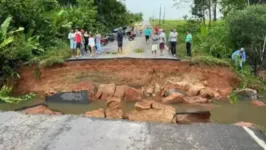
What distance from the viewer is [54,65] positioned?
71.1 feet

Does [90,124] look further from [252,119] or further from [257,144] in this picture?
[252,119]

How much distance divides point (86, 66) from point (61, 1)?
13.7 m

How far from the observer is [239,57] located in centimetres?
2194

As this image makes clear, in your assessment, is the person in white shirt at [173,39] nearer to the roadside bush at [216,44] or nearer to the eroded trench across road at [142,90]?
the eroded trench across road at [142,90]

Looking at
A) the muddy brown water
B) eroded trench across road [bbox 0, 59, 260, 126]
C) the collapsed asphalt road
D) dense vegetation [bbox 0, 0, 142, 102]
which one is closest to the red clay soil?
eroded trench across road [bbox 0, 59, 260, 126]

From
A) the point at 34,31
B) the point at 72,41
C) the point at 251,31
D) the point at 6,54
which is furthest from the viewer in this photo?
the point at 34,31

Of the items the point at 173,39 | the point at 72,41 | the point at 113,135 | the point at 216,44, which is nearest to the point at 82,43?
the point at 72,41

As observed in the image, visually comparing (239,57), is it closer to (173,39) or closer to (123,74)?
(173,39)

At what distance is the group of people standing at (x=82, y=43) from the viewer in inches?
859

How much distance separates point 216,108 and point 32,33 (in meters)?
11.8

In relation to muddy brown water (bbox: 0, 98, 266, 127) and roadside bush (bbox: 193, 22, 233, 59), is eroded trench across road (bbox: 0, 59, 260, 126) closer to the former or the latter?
muddy brown water (bbox: 0, 98, 266, 127)

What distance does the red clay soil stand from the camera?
70.0 ft

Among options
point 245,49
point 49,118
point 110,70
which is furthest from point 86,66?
point 49,118

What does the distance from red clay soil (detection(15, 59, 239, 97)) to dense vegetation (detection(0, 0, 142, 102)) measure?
0.59 m
